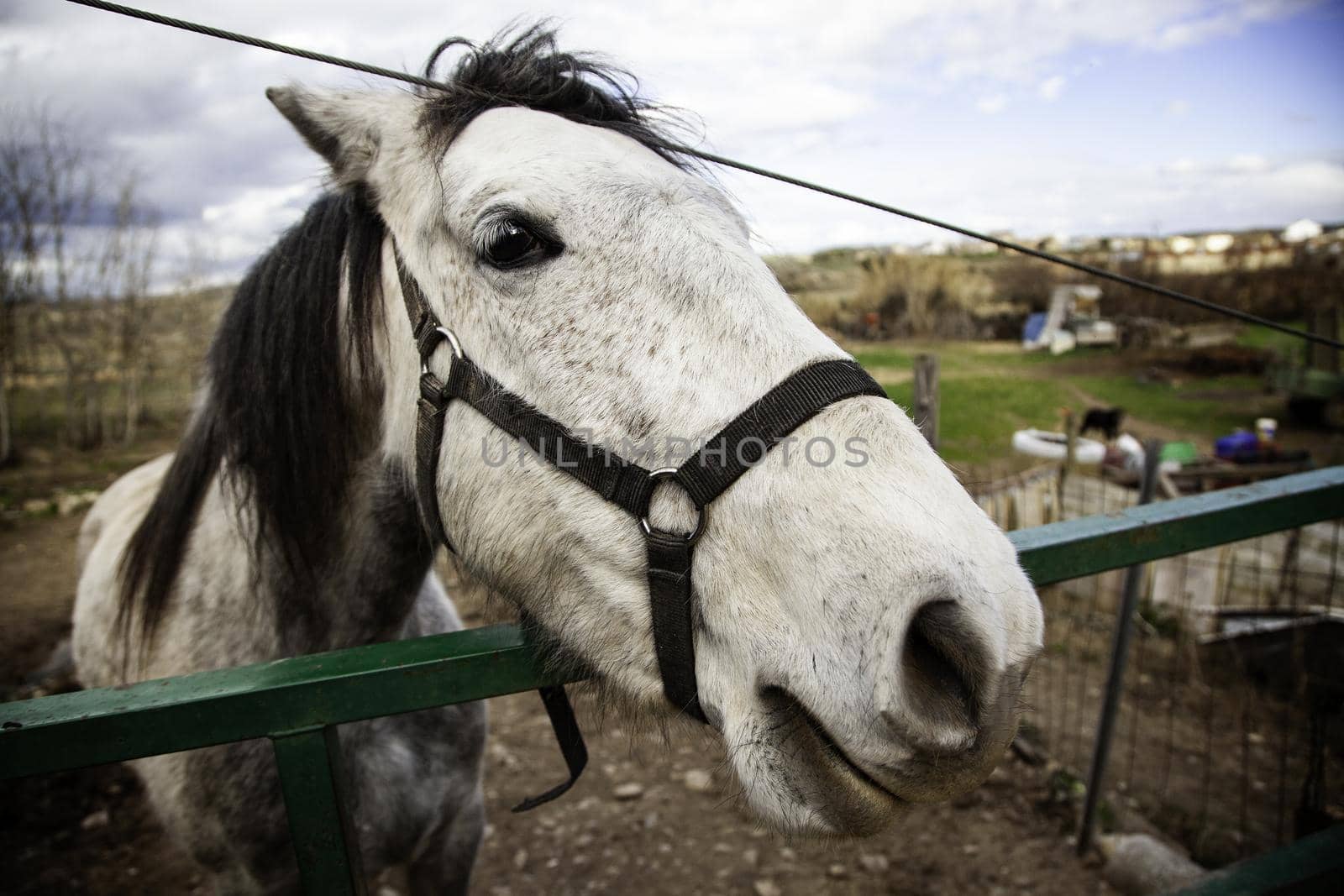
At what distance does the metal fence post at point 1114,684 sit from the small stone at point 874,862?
44.0 inches

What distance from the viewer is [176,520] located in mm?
1981

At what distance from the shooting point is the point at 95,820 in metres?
4.01

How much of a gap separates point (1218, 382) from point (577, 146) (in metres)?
24.8

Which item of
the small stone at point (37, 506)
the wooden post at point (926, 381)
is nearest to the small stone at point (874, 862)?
the wooden post at point (926, 381)

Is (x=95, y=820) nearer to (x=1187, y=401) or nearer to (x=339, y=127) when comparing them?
(x=339, y=127)

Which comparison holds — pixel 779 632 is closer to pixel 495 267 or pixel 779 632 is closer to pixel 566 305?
pixel 566 305

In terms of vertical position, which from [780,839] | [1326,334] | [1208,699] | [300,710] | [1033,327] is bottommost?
[1208,699]

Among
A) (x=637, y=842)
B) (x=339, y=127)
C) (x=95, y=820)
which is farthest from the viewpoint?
(x=95, y=820)

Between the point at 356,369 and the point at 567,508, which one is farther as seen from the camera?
the point at 356,369

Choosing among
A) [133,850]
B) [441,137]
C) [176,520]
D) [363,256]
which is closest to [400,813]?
[176,520]

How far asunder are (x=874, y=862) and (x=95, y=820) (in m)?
4.51

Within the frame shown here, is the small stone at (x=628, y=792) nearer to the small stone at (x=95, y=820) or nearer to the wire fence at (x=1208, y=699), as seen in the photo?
the wire fence at (x=1208, y=699)

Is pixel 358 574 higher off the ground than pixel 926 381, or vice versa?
pixel 358 574

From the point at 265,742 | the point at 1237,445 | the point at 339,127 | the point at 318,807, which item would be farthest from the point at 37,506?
the point at 1237,445
